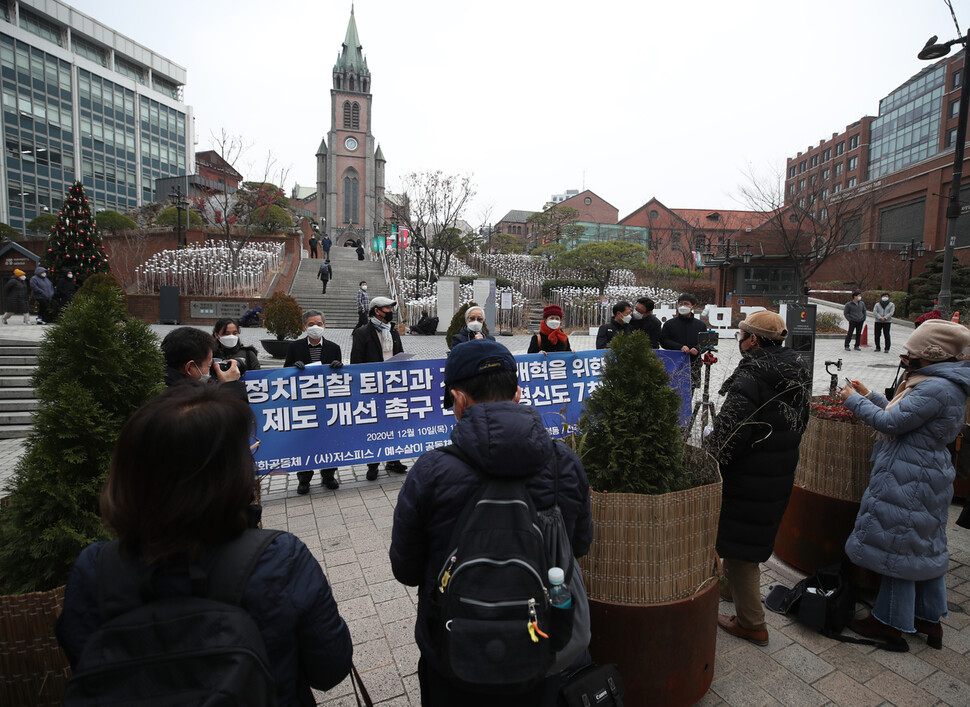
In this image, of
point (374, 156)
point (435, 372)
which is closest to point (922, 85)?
point (374, 156)

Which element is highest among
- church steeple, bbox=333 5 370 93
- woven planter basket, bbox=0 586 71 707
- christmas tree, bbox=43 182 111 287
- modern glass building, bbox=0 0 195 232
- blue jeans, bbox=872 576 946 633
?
church steeple, bbox=333 5 370 93

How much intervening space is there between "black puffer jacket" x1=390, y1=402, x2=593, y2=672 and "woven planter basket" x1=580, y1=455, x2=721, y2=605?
50 centimetres

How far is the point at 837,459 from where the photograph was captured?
370 cm

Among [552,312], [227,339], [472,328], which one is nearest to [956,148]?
[552,312]

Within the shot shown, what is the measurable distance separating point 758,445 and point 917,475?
0.91m

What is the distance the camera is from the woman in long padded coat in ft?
9.61

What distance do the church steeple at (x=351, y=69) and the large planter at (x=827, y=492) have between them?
73996 mm

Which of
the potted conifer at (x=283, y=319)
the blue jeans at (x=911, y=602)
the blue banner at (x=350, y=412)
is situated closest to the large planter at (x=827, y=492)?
the blue jeans at (x=911, y=602)

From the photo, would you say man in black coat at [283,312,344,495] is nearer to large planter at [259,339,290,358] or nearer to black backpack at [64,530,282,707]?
black backpack at [64,530,282,707]

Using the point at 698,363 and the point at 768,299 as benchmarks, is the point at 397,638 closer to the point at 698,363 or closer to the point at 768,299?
the point at 698,363

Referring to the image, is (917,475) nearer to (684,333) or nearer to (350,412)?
(684,333)

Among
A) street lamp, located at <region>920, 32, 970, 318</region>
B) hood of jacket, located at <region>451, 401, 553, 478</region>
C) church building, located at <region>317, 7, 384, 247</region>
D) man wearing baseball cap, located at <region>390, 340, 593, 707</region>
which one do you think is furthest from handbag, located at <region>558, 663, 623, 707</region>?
church building, located at <region>317, 7, 384, 247</region>

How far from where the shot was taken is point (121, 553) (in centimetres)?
127

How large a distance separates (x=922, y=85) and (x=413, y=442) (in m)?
62.2
